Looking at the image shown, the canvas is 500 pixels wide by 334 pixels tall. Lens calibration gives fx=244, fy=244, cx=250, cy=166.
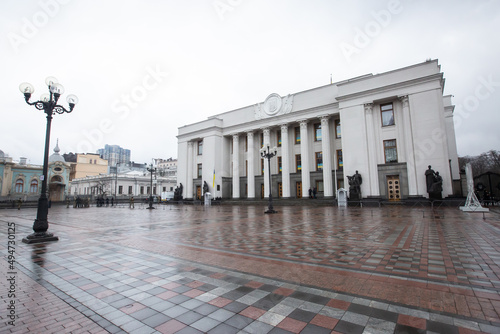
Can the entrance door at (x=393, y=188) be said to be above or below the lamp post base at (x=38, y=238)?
above

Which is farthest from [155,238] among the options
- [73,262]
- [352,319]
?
[352,319]

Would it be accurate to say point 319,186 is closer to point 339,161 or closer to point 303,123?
point 339,161

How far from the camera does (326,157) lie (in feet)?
99.8

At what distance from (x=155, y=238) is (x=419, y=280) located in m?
7.41

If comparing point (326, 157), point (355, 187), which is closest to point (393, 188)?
point (355, 187)

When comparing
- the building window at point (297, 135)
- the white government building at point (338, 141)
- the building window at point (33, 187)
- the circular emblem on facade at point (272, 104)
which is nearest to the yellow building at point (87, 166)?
the building window at point (33, 187)

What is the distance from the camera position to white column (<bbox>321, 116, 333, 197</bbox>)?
29859 mm

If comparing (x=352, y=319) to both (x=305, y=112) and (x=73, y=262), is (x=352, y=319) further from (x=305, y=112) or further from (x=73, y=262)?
(x=305, y=112)

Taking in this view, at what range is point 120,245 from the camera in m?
7.20

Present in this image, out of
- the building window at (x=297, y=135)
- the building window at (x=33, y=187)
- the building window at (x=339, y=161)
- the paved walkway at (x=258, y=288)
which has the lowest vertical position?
the paved walkway at (x=258, y=288)

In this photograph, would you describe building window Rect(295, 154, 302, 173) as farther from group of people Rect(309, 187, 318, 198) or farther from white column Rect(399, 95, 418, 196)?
white column Rect(399, 95, 418, 196)

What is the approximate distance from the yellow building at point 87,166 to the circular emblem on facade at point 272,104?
230 feet

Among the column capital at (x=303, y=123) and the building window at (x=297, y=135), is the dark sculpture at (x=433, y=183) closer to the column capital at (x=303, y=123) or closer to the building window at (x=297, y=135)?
the column capital at (x=303, y=123)

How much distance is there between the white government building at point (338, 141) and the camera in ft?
80.5
